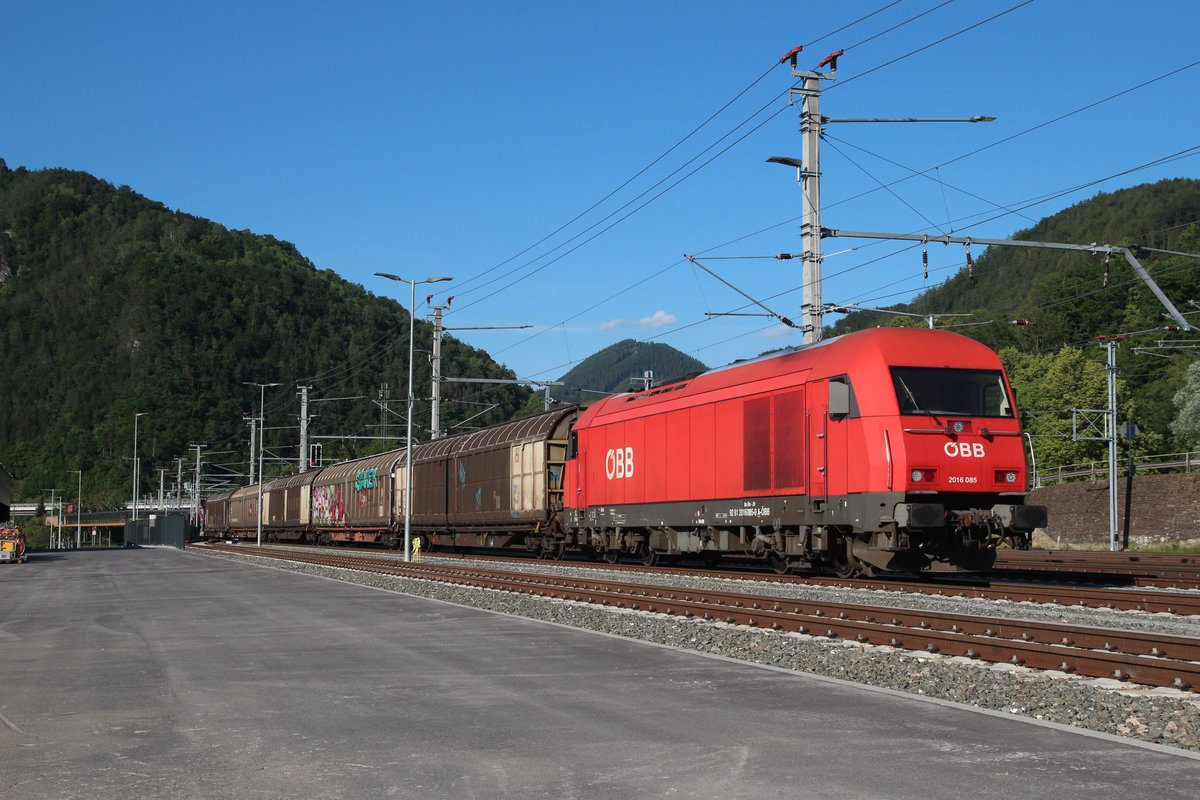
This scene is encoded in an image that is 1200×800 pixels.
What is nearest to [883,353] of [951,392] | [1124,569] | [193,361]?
[951,392]

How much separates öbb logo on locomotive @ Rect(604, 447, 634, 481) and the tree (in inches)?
1723

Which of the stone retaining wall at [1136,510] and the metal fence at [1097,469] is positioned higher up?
the metal fence at [1097,469]

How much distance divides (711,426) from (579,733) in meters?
17.3

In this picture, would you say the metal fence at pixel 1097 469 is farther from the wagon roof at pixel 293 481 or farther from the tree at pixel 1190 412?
the wagon roof at pixel 293 481

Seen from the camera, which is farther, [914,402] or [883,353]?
[883,353]

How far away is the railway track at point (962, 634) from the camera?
421 inches

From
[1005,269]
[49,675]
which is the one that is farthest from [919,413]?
[1005,269]

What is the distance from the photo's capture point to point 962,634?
12969 millimetres

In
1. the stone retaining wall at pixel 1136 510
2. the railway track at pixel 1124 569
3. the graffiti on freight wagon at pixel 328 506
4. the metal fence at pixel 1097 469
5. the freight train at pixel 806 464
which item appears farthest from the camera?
the graffiti on freight wagon at pixel 328 506

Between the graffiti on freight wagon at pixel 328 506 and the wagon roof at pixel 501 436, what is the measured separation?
1061 cm

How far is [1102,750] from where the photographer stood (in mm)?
7598

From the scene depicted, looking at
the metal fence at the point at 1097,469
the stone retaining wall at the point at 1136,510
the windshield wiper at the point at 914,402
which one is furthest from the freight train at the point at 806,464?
the metal fence at the point at 1097,469

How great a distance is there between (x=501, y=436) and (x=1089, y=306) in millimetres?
83482

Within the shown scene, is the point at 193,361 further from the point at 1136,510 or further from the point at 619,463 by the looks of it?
the point at 619,463
